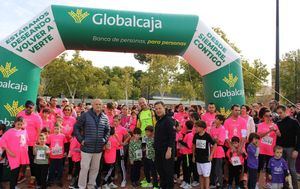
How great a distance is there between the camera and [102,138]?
254 inches

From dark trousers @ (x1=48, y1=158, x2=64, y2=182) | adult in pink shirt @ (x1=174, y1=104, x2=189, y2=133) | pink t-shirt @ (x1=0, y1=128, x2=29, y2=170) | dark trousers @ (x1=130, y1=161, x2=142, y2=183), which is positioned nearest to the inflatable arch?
adult in pink shirt @ (x1=174, y1=104, x2=189, y2=133)

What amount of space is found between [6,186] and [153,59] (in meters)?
24.9

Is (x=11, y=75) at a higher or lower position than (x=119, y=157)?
higher

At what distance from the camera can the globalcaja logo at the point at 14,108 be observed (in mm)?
7347

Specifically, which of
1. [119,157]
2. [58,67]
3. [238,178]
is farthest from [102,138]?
[58,67]

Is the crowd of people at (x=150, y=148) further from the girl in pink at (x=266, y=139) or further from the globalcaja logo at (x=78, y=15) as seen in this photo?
the globalcaja logo at (x=78, y=15)

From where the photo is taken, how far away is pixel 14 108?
7.40m

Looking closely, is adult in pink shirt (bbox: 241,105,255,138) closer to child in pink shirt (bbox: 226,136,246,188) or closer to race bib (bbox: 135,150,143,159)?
child in pink shirt (bbox: 226,136,246,188)

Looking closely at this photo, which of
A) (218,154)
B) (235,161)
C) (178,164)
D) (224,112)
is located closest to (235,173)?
(235,161)

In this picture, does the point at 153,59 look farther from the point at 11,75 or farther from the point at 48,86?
the point at 11,75

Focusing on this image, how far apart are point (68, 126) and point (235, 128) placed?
154 inches

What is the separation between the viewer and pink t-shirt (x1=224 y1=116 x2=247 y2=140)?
24.1 feet

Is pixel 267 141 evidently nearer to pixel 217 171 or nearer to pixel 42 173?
pixel 217 171

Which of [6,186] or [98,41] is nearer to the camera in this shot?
[6,186]
